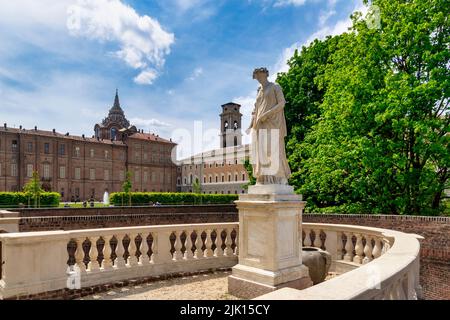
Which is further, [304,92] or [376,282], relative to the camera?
[304,92]

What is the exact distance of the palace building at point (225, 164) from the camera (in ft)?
224

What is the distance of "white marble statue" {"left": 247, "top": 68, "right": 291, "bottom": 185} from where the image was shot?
6.06m

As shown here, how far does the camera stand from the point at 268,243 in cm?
559

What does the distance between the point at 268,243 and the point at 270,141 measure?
1.95 metres

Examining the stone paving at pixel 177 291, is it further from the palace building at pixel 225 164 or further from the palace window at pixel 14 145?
the palace window at pixel 14 145

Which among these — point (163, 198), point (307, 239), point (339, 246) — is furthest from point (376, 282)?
point (163, 198)

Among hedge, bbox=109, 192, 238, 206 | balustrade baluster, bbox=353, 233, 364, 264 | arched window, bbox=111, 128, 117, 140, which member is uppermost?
arched window, bbox=111, 128, 117, 140

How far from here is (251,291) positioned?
18.9 ft

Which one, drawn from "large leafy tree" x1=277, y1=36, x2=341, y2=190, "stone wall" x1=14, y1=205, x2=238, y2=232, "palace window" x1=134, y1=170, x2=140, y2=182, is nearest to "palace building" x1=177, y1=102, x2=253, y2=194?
"palace window" x1=134, y1=170, x2=140, y2=182

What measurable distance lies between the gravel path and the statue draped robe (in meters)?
2.47

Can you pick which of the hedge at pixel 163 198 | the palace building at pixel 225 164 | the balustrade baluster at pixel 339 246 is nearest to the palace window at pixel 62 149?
the palace building at pixel 225 164

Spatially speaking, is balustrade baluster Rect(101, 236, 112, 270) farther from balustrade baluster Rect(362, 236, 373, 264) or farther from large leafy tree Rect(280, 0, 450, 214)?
large leafy tree Rect(280, 0, 450, 214)

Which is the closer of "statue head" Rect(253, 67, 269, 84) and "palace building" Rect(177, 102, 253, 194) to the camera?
"statue head" Rect(253, 67, 269, 84)

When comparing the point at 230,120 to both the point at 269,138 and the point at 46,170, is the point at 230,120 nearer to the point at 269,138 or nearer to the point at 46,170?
the point at 46,170
